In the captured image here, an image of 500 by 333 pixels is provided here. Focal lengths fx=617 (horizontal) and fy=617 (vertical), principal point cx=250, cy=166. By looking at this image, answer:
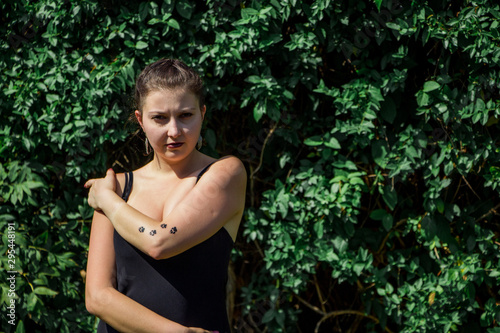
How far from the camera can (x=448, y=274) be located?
10.1 feet

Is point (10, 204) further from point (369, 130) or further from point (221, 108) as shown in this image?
point (369, 130)

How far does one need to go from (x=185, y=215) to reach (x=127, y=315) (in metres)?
0.37

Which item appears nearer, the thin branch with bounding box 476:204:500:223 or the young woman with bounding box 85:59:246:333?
the young woman with bounding box 85:59:246:333

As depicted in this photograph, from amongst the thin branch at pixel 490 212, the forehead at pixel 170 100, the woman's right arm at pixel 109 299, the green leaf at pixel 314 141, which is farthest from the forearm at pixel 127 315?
the thin branch at pixel 490 212

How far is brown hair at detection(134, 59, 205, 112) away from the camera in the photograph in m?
2.06

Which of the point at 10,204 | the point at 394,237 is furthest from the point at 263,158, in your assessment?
the point at 10,204

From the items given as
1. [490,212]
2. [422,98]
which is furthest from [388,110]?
[490,212]

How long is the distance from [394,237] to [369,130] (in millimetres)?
687

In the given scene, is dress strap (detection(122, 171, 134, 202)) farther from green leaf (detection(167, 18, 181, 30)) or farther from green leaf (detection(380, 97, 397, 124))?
green leaf (detection(380, 97, 397, 124))

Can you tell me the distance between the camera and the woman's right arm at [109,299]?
1930 millimetres

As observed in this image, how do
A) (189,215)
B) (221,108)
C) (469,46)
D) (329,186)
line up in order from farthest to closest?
1. (221,108)
2. (329,186)
3. (469,46)
4. (189,215)

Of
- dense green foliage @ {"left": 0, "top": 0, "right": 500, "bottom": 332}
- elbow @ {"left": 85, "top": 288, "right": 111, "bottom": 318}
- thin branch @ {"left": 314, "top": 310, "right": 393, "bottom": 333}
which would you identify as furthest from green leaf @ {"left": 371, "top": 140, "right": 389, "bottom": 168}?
elbow @ {"left": 85, "top": 288, "right": 111, "bottom": 318}

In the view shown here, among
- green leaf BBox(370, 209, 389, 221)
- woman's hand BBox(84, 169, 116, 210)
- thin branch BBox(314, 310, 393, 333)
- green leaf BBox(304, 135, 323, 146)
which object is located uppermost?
green leaf BBox(304, 135, 323, 146)

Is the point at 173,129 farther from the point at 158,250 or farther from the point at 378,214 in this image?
the point at 378,214
